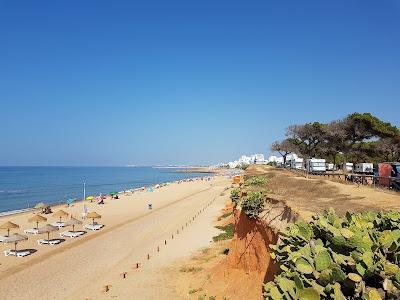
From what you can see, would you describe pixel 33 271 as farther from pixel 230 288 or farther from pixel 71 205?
pixel 71 205

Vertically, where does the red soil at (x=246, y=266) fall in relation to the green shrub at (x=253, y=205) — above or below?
below

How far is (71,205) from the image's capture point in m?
54.3

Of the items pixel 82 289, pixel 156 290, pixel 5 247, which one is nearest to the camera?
pixel 156 290

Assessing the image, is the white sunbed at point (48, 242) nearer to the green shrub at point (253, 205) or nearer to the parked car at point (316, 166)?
the green shrub at point (253, 205)

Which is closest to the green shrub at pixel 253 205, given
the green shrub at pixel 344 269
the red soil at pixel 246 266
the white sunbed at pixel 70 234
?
the red soil at pixel 246 266

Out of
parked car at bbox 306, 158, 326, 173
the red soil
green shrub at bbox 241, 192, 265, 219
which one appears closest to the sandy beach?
the red soil

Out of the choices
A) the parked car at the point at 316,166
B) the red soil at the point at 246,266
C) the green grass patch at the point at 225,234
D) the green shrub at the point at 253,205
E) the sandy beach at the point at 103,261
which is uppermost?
the parked car at the point at 316,166

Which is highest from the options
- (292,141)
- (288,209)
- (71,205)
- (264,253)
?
(292,141)

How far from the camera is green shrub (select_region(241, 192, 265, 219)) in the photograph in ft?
39.3

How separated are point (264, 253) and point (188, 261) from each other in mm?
9992

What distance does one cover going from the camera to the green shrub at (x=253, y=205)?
11984 mm

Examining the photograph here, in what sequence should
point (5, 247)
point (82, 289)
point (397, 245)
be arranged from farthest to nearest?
point (5, 247) < point (82, 289) < point (397, 245)

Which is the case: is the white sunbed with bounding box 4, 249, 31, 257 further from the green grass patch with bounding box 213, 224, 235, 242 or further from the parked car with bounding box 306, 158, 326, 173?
the parked car with bounding box 306, 158, 326, 173

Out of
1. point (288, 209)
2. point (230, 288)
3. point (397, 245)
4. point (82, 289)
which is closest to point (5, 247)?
point (82, 289)
